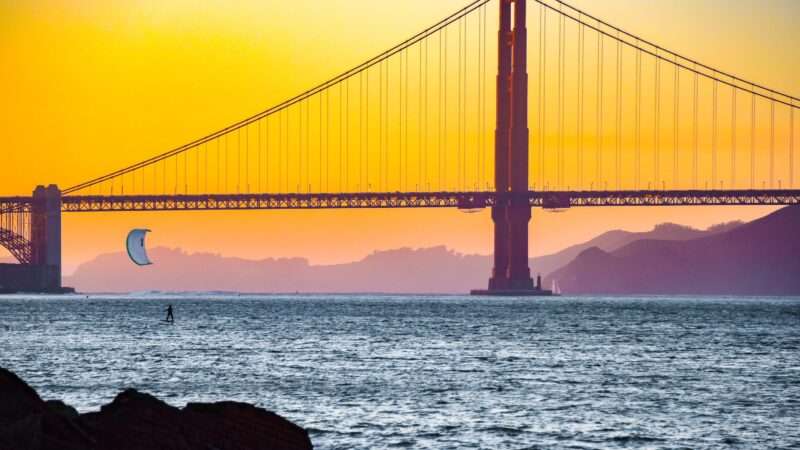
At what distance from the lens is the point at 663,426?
2830cm

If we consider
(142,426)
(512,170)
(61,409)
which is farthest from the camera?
(512,170)

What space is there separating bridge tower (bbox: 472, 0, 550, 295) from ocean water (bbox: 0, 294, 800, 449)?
186 feet

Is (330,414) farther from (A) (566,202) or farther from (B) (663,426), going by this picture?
(A) (566,202)

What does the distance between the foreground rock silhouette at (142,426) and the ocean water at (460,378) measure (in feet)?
22.8

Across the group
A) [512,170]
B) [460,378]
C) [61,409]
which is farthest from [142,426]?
[512,170]

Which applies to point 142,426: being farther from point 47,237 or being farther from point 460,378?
point 47,237

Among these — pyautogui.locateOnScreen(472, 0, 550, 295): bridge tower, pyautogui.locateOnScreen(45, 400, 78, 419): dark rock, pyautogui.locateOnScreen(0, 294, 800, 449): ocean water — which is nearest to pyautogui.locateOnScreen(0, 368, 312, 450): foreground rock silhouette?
pyautogui.locateOnScreen(45, 400, 78, 419): dark rock

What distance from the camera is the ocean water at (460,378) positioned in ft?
90.1

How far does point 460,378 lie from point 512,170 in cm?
Result: 9100

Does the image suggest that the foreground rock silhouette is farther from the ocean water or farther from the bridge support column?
the bridge support column

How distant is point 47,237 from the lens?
453ft

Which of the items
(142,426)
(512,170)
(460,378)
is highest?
(512,170)

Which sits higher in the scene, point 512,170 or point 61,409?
point 512,170

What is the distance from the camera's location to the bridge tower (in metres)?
128
